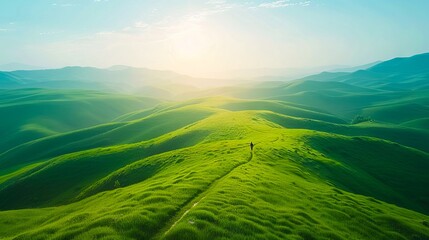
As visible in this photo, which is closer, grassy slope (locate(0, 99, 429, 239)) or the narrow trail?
the narrow trail

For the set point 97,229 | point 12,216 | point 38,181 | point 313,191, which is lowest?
point 38,181

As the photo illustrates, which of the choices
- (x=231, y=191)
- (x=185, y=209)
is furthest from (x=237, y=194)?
(x=185, y=209)

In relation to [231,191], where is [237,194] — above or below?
below

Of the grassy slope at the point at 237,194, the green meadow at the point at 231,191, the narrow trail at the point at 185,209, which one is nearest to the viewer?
the narrow trail at the point at 185,209

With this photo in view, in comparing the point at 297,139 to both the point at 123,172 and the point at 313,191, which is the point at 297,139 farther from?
the point at 123,172

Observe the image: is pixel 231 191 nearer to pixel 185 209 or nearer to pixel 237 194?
pixel 237 194

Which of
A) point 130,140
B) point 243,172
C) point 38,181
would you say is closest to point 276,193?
point 243,172

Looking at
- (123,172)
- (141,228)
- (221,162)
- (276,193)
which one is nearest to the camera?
(141,228)

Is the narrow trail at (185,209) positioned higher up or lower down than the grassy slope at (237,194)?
higher up
